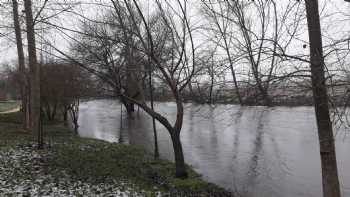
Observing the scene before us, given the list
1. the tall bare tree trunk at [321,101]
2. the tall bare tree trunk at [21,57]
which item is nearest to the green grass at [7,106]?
the tall bare tree trunk at [21,57]

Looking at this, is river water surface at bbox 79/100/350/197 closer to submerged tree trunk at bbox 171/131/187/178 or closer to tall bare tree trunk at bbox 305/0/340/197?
tall bare tree trunk at bbox 305/0/340/197

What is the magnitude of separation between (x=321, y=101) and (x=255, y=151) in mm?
10091

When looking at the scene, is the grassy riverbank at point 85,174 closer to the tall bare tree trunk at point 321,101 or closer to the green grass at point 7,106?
the tall bare tree trunk at point 321,101

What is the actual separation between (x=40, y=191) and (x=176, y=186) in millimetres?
2799

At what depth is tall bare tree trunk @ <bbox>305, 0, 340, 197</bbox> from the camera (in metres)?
4.48

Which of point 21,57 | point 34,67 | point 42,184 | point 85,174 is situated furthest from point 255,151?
point 21,57

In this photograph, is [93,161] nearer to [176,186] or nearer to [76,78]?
[176,186]

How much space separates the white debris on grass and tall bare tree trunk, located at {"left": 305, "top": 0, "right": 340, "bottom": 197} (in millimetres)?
3229

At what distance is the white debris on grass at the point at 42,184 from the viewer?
6595mm

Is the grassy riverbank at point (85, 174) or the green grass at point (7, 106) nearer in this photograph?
the grassy riverbank at point (85, 174)

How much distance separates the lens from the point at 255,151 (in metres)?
14.5

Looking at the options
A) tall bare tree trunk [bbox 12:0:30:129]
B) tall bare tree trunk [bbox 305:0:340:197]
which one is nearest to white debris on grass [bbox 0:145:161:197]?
tall bare tree trunk [bbox 305:0:340:197]

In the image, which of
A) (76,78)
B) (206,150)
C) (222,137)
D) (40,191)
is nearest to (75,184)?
(40,191)

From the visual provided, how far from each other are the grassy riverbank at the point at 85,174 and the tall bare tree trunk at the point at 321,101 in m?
3.02
